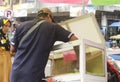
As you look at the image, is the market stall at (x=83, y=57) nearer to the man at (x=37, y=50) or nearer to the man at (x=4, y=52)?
the man at (x=37, y=50)

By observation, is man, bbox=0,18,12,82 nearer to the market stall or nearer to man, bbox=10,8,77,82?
the market stall

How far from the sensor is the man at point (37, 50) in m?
3.36

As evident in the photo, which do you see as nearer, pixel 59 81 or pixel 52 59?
pixel 59 81

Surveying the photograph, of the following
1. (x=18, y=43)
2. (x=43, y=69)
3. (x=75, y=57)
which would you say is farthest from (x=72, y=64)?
(x=18, y=43)

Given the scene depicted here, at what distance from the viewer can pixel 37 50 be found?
3379 mm

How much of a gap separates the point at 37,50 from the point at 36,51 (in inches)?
0.6

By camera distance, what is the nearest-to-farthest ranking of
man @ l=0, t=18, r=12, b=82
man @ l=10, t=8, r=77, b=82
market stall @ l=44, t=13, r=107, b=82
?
market stall @ l=44, t=13, r=107, b=82
man @ l=10, t=8, r=77, b=82
man @ l=0, t=18, r=12, b=82

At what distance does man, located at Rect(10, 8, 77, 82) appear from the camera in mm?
3363

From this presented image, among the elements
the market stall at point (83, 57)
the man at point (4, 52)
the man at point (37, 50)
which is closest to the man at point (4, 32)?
the man at point (4, 52)

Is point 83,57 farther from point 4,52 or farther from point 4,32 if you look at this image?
point 4,32

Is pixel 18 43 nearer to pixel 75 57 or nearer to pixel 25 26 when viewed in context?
pixel 25 26

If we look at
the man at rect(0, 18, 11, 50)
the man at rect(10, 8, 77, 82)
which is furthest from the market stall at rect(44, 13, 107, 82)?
the man at rect(0, 18, 11, 50)

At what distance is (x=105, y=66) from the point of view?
140 inches

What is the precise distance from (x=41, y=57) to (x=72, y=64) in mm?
352
